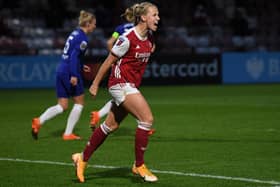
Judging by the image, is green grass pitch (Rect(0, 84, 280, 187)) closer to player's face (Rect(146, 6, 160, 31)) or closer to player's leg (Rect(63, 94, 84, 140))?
player's leg (Rect(63, 94, 84, 140))

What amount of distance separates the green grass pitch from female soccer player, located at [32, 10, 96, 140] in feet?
1.14

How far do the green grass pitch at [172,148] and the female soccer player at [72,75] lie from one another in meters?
0.35

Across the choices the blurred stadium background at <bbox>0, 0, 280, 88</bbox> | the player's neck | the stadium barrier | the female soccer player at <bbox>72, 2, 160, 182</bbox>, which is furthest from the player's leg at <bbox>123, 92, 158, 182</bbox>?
the blurred stadium background at <bbox>0, 0, 280, 88</bbox>

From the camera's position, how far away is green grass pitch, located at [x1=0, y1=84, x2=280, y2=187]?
9570 millimetres

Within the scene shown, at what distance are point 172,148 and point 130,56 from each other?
10.9 ft

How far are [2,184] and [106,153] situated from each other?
3.07 m

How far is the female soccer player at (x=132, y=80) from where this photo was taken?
9.41 metres

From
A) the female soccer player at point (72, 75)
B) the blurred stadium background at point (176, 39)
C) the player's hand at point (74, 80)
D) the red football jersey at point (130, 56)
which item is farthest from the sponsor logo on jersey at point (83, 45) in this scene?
the blurred stadium background at point (176, 39)

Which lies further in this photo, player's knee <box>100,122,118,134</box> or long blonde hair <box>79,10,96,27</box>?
long blonde hair <box>79,10,96,27</box>

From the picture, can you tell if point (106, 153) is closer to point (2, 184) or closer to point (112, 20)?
point (2, 184)

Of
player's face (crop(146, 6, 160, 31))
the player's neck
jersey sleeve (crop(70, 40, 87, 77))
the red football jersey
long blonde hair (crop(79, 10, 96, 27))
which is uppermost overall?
player's face (crop(146, 6, 160, 31))

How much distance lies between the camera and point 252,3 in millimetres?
33531

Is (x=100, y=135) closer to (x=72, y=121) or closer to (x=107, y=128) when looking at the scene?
(x=107, y=128)

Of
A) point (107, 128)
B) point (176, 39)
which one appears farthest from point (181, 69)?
point (107, 128)
